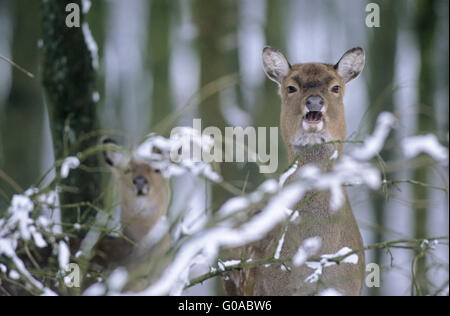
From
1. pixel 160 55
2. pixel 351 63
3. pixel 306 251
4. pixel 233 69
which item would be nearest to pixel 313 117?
pixel 351 63

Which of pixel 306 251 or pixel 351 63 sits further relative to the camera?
pixel 351 63

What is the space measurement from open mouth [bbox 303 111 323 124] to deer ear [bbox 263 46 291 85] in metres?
0.34

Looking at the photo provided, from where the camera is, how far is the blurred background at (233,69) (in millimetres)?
5312

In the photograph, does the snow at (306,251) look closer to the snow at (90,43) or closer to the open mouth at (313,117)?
the open mouth at (313,117)

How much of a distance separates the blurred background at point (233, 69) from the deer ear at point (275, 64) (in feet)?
4.84

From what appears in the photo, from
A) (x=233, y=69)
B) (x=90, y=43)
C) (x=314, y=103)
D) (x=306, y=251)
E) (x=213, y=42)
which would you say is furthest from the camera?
(x=233, y=69)

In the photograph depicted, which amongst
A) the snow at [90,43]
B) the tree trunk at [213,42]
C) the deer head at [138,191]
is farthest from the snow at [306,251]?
the tree trunk at [213,42]

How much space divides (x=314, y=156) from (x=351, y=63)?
0.53 metres

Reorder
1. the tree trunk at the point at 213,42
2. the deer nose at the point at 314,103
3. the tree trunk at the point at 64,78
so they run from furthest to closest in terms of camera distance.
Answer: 1. the tree trunk at the point at 213,42
2. the tree trunk at the point at 64,78
3. the deer nose at the point at 314,103

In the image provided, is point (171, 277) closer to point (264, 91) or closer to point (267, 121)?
point (267, 121)

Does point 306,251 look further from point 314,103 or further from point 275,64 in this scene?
point 275,64

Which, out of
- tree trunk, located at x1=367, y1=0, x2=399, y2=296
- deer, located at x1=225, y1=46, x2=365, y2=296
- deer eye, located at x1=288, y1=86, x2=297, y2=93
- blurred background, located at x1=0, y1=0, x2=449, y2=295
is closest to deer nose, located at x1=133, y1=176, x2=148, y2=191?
blurred background, located at x1=0, y1=0, x2=449, y2=295

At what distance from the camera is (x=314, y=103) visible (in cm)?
313

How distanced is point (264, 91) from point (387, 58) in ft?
4.13
